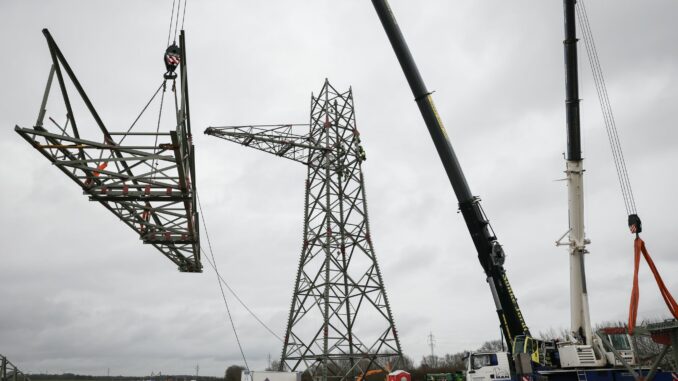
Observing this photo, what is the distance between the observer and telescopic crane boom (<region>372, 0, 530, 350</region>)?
60.7 feet

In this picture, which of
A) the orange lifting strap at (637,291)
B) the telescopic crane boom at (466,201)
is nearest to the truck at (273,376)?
the telescopic crane boom at (466,201)

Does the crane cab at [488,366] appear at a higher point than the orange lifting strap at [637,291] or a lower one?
lower

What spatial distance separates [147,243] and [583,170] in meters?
17.5

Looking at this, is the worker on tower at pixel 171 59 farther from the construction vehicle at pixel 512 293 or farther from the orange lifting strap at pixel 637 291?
the orange lifting strap at pixel 637 291

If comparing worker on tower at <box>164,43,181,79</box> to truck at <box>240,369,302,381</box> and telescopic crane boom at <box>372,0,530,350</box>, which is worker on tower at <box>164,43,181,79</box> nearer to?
telescopic crane boom at <box>372,0,530,350</box>

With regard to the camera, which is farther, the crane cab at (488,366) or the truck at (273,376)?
the truck at (273,376)

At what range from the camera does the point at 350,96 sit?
3178 cm

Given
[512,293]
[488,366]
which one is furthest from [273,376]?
[512,293]

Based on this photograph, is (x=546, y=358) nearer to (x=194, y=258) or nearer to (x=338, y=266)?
(x=338, y=266)

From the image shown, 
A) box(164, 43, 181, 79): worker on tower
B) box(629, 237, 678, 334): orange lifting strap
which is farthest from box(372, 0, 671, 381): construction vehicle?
box(164, 43, 181, 79): worker on tower

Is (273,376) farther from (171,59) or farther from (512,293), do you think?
(171,59)

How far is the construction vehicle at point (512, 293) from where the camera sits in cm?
Answer: 1738

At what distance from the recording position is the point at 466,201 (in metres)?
19.3

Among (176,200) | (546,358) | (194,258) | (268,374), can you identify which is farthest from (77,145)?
(546,358)
